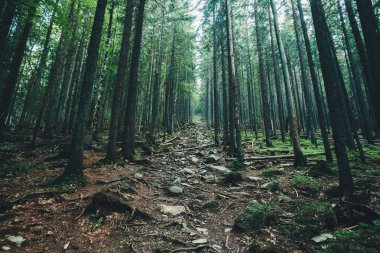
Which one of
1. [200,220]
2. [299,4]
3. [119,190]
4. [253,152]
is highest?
[299,4]

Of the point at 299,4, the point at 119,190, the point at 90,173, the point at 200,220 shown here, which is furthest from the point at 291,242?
the point at 299,4

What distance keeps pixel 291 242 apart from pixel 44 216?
17.3ft

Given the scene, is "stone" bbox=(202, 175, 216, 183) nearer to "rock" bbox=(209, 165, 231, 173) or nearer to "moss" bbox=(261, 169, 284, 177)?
"rock" bbox=(209, 165, 231, 173)

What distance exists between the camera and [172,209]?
615 cm

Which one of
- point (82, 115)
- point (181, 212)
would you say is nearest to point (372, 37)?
point (181, 212)

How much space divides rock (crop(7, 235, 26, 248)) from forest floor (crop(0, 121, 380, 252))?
0.01 metres

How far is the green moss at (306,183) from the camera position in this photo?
7294 millimetres

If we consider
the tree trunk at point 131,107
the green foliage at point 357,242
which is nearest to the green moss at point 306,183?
the green foliage at point 357,242

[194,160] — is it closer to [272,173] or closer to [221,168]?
[221,168]

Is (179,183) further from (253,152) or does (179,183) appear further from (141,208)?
(253,152)

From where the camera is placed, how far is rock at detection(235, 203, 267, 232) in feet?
16.8

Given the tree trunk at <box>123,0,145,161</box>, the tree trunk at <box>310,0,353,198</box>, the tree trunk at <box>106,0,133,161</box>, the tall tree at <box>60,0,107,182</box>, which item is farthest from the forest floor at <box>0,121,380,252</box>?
the tree trunk at <box>123,0,145,161</box>

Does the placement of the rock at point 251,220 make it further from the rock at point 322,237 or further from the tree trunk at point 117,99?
the tree trunk at point 117,99

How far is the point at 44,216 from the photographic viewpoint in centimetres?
491
